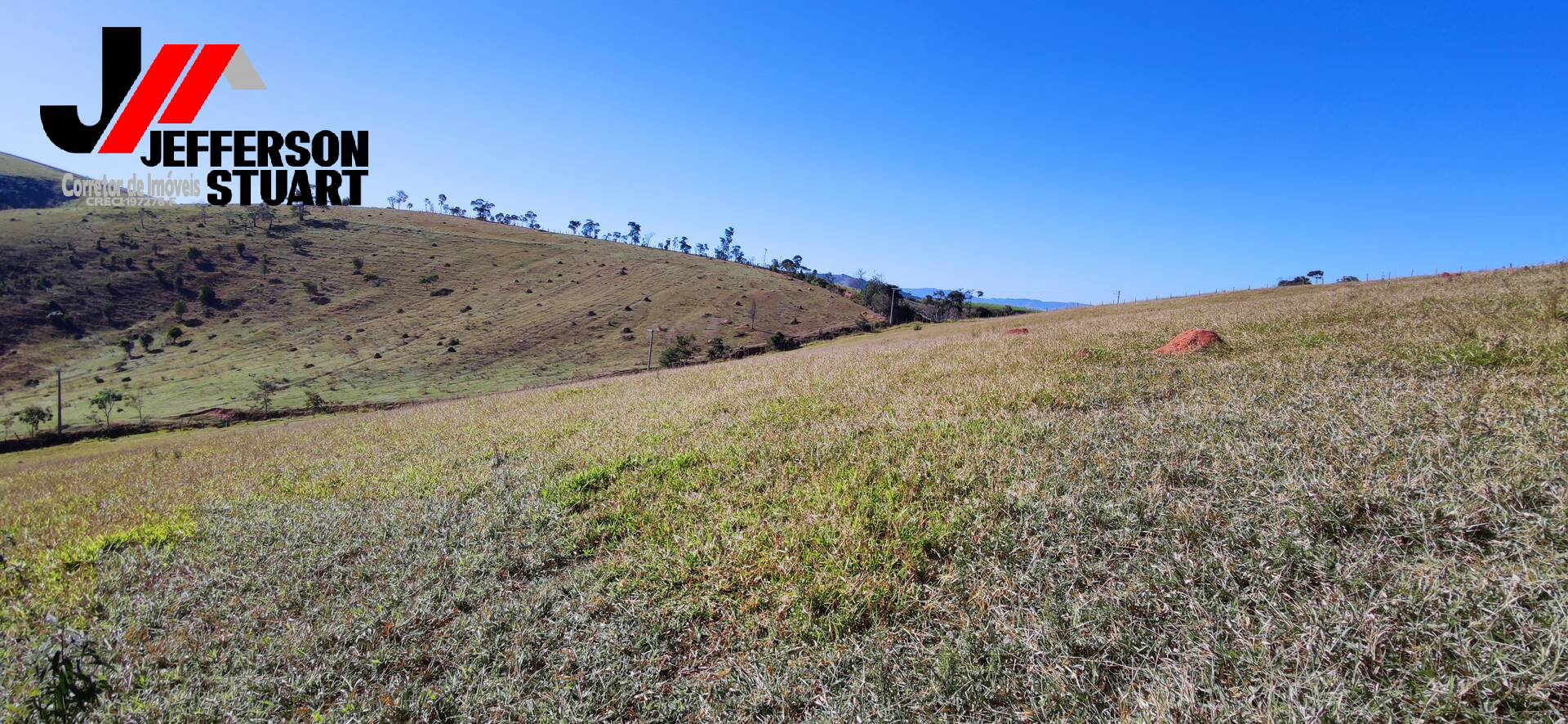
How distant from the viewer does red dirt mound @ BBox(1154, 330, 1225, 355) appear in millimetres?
11961

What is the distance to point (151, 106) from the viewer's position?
36000 millimetres

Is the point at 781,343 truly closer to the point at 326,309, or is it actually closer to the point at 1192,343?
the point at 1192,343

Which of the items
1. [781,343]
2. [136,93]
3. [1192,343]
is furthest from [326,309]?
[1192,343]

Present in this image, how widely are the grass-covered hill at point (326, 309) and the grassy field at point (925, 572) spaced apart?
66.6m

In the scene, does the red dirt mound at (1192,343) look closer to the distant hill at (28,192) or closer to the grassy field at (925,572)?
the grassy field at (925,572)

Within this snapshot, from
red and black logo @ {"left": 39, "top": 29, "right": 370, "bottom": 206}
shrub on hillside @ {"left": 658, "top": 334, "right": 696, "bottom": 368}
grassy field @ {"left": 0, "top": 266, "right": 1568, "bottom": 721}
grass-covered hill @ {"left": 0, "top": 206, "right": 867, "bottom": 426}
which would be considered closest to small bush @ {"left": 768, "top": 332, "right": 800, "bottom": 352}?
grass-covered hill @ {"left": 0, "top": 206, "right": 867, "bottom": 426}

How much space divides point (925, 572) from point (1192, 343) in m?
11.3

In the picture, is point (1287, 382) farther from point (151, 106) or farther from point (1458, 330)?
point (151, 106)

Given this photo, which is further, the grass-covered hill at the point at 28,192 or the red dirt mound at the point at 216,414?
the grass-covered hill at the point at 28,192

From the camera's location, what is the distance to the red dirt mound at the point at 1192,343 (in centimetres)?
1196

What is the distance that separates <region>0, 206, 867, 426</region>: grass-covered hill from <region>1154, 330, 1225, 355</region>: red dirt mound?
219ft

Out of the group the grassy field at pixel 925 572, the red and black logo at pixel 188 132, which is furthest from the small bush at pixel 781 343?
the grassy field at pixel 925 572

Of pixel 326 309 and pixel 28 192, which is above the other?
pixel 28 192

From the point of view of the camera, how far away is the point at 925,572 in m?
4.31
